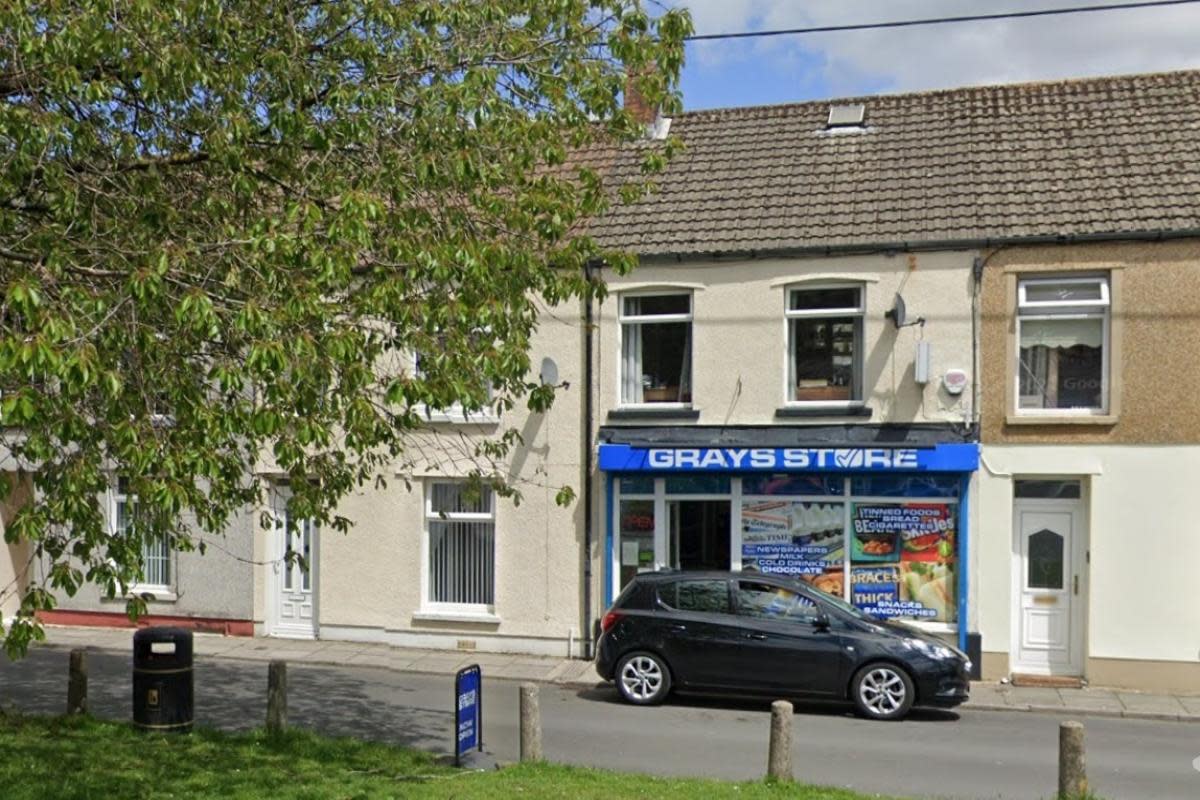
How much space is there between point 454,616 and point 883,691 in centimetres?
712

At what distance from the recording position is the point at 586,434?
18.1 metres

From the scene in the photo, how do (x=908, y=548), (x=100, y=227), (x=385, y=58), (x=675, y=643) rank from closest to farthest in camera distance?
1. (x=100, y=227)
2. (x=385, y=58)
3. (x=675, y=643)
4. (x=908, y=548)

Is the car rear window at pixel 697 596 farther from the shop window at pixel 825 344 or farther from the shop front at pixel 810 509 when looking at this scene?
the shop window at pixel 825 344

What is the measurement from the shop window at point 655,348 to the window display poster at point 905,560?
3109mm

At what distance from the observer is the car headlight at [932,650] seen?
13.9 meters

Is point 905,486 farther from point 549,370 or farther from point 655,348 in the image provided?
point 549,370

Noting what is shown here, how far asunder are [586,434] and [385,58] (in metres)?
9.07

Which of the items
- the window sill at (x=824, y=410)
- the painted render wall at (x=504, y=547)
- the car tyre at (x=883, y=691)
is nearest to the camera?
the car tyre at (x=883, y=691)

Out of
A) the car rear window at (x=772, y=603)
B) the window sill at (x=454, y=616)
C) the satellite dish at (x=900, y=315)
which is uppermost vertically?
the satellite dish at (x=900, y=315)

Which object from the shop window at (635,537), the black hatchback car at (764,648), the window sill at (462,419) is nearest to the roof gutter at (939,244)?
the window sill at (462,419)

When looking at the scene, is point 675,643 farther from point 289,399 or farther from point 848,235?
point 289,399

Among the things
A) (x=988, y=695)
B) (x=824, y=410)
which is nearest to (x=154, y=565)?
(x=824, y=410)

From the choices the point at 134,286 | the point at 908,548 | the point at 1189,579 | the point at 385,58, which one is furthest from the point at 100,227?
the point at 1189,579

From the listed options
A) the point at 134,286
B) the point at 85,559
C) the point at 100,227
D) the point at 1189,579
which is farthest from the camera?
the point at 1189,579
